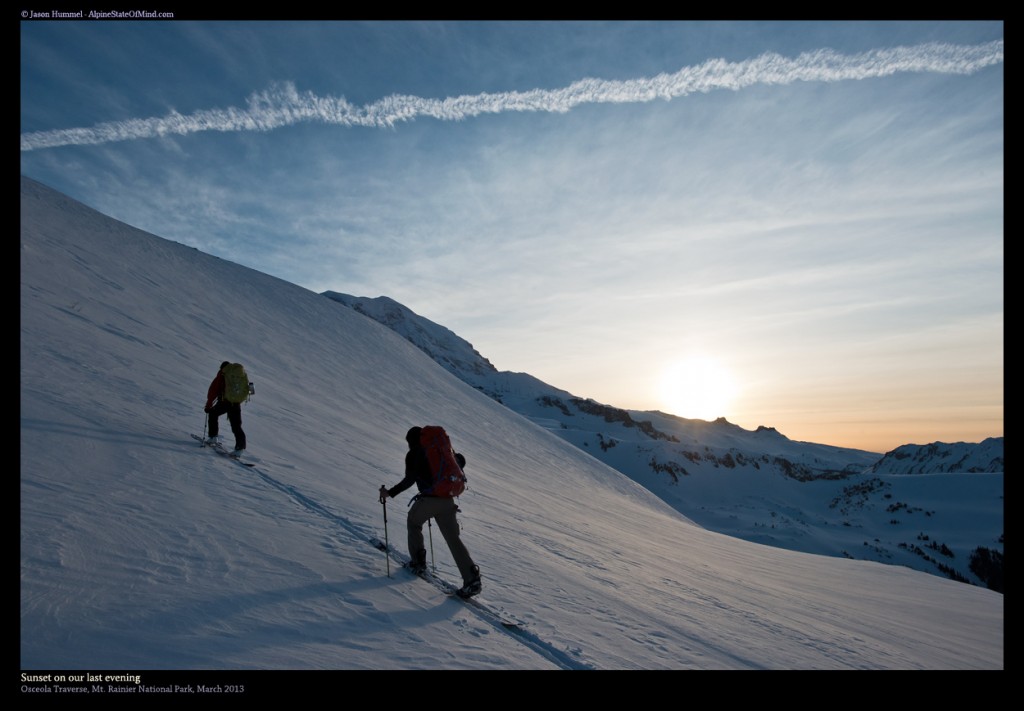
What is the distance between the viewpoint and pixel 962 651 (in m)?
11.0

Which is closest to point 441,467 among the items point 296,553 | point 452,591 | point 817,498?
point 452,591

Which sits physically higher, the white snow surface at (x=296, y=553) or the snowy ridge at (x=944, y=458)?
the white snow surface at (x=296, y=553)

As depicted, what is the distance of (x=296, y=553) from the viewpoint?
232 inches

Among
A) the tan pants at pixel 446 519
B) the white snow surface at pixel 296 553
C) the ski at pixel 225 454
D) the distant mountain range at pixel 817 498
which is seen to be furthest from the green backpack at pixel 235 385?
the distant mountain range at pixel 817 498

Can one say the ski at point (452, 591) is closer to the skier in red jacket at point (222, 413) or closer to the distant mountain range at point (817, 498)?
the skier in red jacket at point (222, 413)

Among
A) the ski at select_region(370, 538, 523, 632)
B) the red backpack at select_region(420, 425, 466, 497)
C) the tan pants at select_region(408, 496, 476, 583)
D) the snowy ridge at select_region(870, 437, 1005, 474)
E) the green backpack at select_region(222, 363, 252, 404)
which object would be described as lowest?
the snowy ridge at select_region(870, 437, 1005, 474)

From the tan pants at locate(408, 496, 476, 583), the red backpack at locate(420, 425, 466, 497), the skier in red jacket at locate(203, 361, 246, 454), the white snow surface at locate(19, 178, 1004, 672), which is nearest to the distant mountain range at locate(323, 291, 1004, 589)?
the white snow surface at locate(19, 178, 1004, 672)

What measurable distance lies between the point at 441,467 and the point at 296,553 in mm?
1888

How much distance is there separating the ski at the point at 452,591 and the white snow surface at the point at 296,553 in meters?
0.14

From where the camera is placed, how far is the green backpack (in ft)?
31.7

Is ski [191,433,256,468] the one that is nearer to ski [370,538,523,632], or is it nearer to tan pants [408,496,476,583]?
ski [370,538,523,632]

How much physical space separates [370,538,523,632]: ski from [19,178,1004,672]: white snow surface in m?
0.14

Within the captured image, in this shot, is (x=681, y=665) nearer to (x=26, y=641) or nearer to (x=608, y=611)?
(x=608, y=611)

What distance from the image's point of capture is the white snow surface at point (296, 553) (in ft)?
14.0
